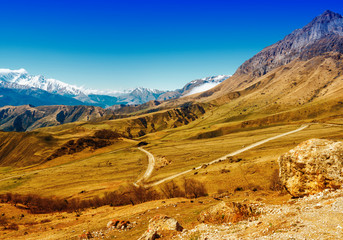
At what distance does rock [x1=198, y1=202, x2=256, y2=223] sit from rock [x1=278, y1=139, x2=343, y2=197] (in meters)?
8.64

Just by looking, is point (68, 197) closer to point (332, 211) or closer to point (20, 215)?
point (20, 215)

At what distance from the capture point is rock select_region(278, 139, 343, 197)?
80.0 feet

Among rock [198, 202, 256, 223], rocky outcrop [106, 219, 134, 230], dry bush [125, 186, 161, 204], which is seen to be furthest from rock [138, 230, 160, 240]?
dry bush [125, 186, 161, 204]

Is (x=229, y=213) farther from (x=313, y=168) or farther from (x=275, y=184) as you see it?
(x=275, y=184)

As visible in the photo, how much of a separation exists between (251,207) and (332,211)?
9.20m

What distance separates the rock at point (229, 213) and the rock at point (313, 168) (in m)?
8.64

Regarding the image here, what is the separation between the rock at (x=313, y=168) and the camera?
80.0ft

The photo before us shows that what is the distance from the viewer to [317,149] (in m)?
26.4

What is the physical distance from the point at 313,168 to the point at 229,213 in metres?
13.3

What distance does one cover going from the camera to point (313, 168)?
2595 centimetres

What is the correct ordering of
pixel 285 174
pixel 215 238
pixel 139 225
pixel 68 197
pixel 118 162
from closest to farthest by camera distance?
pixel 215 238
pixel 285 174
pixel 139 225
pixel 68 197
pixel 118 162

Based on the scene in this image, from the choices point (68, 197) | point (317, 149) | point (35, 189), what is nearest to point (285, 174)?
point (317, 149)

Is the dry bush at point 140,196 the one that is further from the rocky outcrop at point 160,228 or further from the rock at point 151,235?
the rock at point 151,235

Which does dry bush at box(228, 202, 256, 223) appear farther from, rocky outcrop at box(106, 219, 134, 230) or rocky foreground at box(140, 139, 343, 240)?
rocky outcrop at box(106, 219, 134, 230)
